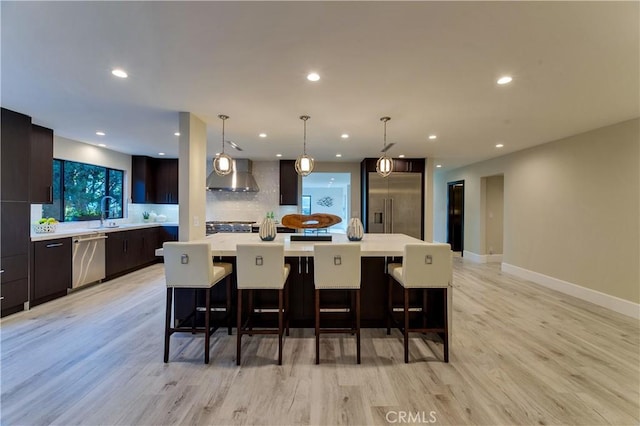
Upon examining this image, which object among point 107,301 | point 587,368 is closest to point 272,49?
point 587,368

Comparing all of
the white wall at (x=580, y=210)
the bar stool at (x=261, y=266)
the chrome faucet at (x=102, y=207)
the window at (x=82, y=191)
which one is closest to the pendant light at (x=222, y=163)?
the bar stool at (x=261, y=266)

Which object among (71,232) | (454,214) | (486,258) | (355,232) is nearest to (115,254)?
(71,232)

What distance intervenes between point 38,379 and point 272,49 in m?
3.12

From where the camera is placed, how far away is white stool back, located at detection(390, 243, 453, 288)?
2473 mm

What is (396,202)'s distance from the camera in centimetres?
646

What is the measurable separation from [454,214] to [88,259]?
28.9 ft

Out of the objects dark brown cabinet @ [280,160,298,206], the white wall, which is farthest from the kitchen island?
dark brown cabinet @ [280,160,298,206]

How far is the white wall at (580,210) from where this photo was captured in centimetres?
361

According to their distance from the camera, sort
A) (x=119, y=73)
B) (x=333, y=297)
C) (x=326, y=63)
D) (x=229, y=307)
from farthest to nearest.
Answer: (x=333, y=297), (x=229, y=307), (x=119, y=73), (x=326, y=63)

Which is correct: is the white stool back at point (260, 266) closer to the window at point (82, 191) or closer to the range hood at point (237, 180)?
the range hood at point (237, 180)

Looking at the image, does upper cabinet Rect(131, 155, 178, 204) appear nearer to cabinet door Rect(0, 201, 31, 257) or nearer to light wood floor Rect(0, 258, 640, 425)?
cabinet door Rect(0, 201, 31, 257)

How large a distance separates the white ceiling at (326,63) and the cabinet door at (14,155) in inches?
6.6

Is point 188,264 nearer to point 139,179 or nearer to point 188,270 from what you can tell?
point 188,270

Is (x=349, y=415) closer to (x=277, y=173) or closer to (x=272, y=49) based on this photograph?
(x=272, y=49)
